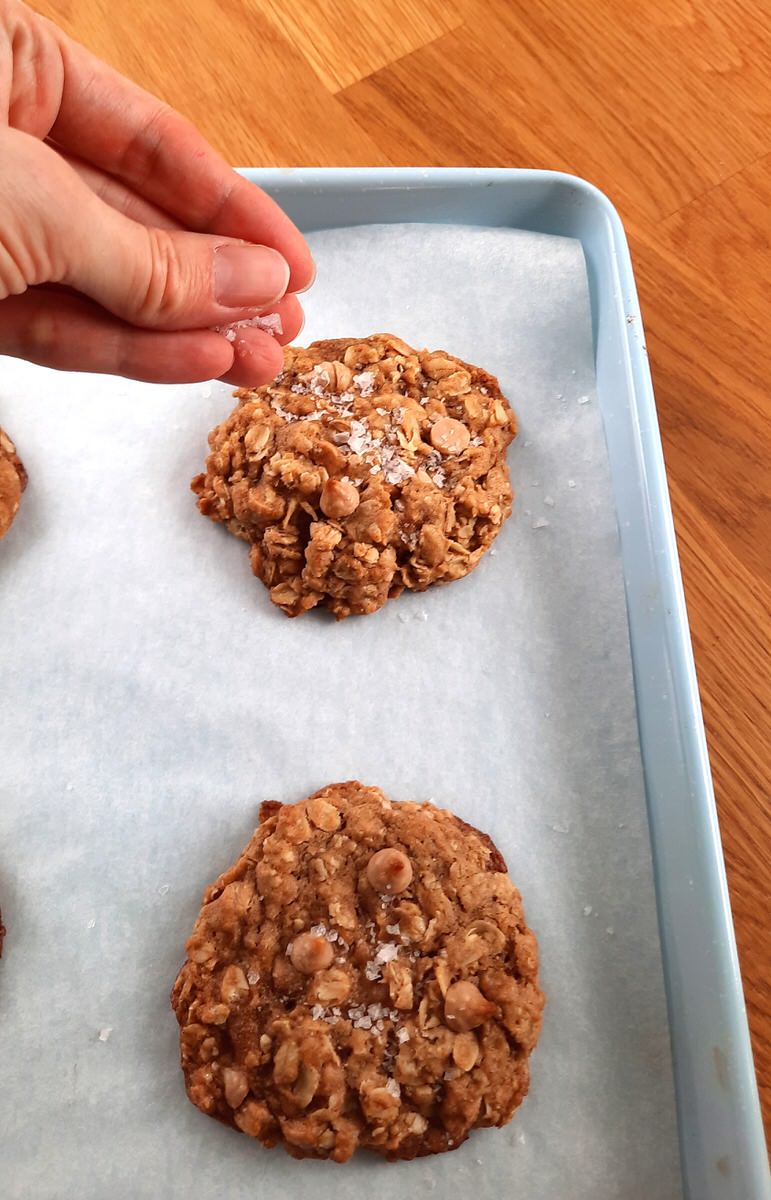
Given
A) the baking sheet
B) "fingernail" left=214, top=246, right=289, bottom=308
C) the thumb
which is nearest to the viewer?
the thumb

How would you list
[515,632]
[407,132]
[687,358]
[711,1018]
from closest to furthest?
[711,1018] < [515,632] < [687,358] < [407,132]

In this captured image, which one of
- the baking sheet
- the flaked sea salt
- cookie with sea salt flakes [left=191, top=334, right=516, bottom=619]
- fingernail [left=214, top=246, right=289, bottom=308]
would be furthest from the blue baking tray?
fingernail [left=214, top=246, right=289, bottom=308]

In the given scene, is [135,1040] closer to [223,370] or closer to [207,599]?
[207,599]

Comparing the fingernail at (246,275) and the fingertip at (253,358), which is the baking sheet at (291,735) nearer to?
the fingertip at (253,358)

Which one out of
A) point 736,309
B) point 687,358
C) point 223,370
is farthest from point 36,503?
point 736,309

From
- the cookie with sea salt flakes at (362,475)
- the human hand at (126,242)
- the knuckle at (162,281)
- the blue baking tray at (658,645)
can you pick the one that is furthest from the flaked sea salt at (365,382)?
the knuckle at (162,281)

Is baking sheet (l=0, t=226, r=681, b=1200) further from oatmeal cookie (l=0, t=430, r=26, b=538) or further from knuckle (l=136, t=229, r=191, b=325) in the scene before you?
knuckle (l=136, t=229, r=191, b=325)

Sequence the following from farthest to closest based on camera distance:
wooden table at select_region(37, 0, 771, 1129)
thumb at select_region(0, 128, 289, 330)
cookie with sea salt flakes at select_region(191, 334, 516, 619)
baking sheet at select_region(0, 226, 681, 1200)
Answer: wooden table at select_region(37, 0, 771, 1129), cookie with sea salt flakes at select_region(191, 334, 516, 619), baking sheet at select_region(0, 226, 681, 1200), thumb at select_region(0, 128, 289, 330)
